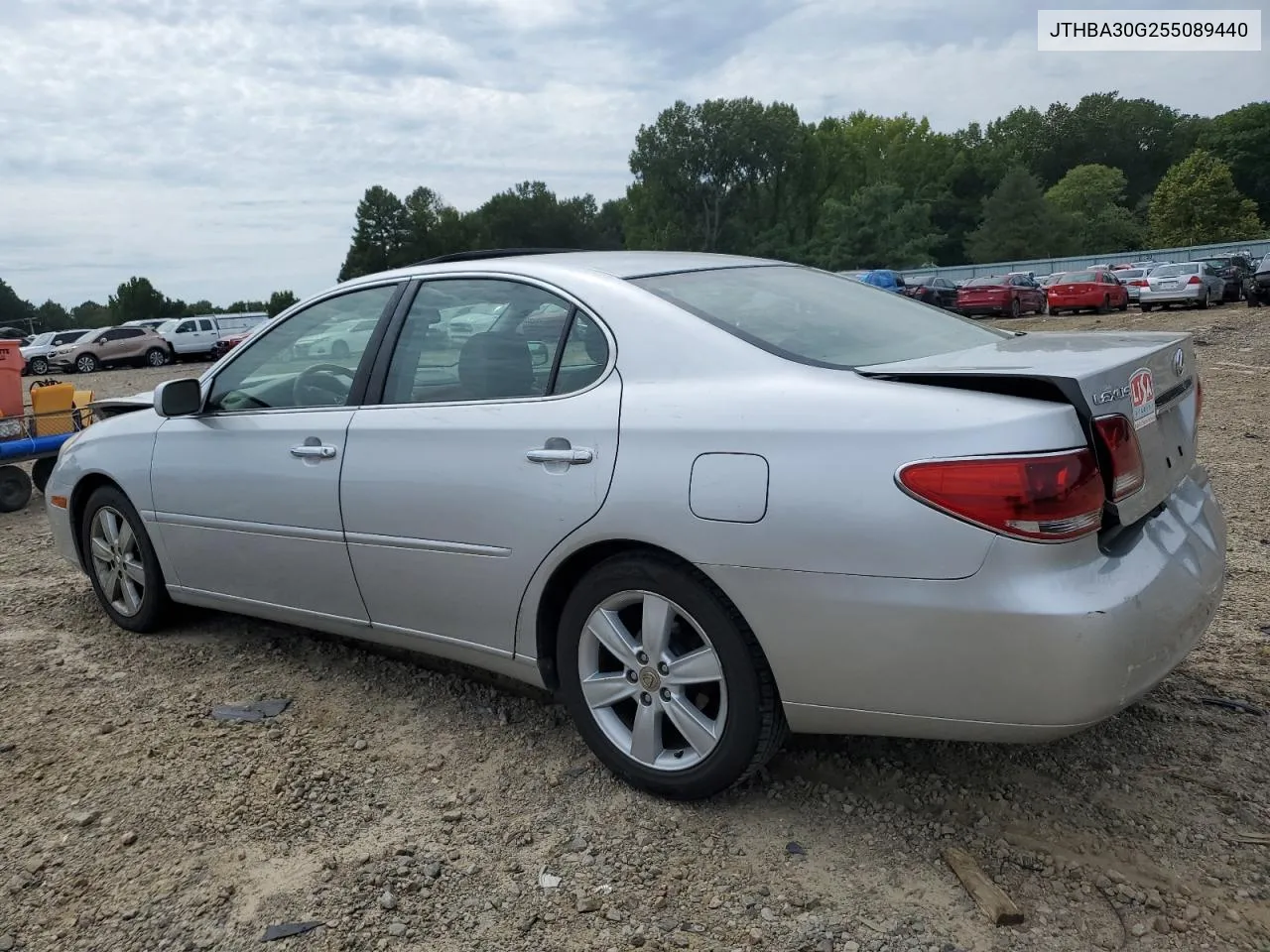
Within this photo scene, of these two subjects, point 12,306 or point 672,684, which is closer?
point 672,684

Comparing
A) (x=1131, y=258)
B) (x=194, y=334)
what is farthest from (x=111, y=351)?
(x=1131, y=258)

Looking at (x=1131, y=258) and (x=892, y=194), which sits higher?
(x=892, y=194)

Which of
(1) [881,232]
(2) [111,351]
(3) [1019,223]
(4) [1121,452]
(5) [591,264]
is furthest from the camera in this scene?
(1) [881,232]

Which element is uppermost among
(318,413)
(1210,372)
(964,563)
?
(318,413)

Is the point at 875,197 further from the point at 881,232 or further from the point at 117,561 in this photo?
the point at 117,561

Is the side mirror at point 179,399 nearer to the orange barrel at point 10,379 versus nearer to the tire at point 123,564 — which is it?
the tire at point 123,564

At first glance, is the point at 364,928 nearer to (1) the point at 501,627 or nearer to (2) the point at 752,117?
(1) the point at 501,627

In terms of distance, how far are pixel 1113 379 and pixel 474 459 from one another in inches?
67.7

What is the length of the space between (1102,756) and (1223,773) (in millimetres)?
305

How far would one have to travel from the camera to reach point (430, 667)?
13.1 ft

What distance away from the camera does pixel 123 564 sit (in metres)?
4.48

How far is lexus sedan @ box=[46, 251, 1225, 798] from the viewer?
7.52 feet

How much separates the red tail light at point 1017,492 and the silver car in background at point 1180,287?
86.9ft

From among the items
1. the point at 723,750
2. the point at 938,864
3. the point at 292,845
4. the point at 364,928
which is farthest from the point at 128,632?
the point at 938,864
